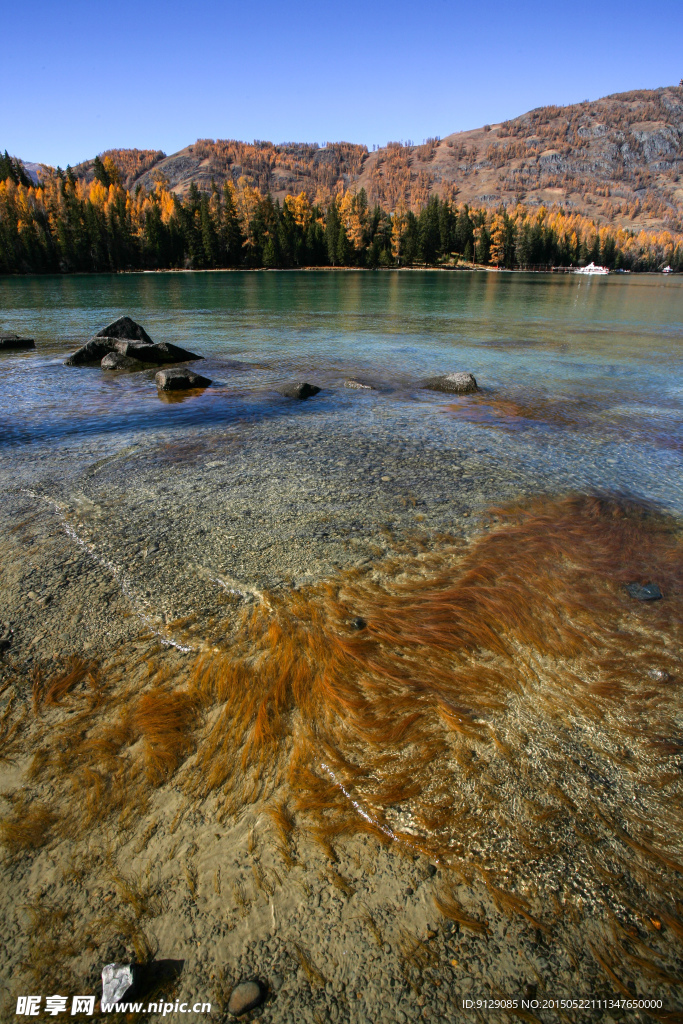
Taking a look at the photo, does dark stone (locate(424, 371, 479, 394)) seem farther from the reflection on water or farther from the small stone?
the small stone

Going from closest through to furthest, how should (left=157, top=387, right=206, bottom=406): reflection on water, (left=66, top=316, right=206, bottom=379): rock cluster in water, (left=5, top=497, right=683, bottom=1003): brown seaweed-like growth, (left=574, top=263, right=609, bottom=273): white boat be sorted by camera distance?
(left=5, top=497, right=683, bottom=1003): brown seaweed-like growth
(left=157, top=387, right=206, bottom=406): reflection on water
(left=66, top=316, right=206, bottom=379): rock cluster in water
(left=574, top=263, right=609, bottom=273): white boat

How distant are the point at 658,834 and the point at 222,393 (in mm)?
10483

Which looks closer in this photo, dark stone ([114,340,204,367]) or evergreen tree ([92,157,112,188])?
dark stone ([114,340,204,367])

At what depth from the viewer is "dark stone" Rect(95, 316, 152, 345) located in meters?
15.0

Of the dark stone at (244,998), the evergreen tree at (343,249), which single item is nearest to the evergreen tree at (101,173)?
the evergreen tree at (343,249)

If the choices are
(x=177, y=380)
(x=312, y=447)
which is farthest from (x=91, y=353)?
(x=312, y=447)

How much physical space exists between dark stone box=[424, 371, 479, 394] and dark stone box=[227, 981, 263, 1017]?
10670 mm

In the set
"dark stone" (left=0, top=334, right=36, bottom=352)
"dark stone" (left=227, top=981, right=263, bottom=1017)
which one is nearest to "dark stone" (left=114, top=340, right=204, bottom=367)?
"dark stone" (left=0, top=334, right=36, bottom=352)

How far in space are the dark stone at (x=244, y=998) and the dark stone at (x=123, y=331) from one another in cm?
1565

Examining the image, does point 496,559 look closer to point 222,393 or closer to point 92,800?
point 92,800

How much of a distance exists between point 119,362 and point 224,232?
110 meters

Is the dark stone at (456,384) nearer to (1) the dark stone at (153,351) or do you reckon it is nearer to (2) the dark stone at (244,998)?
(1) the dark stone at (153,351)

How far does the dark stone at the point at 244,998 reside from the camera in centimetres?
172

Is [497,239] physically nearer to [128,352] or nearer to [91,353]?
[128,352]
